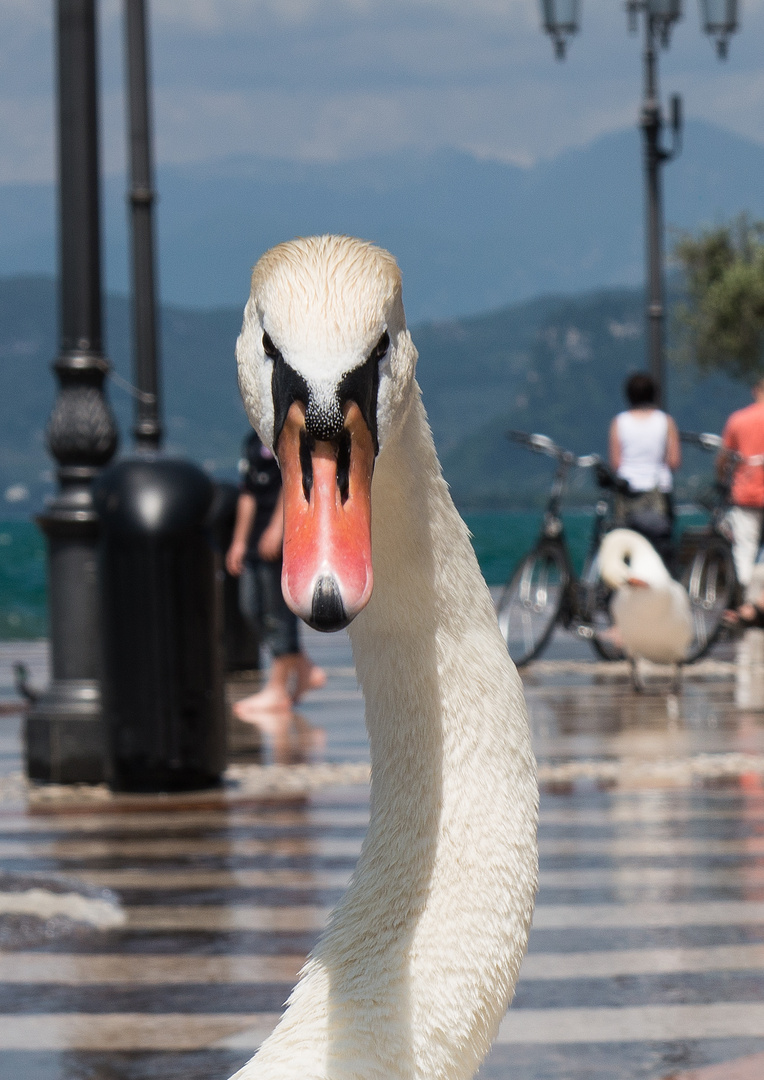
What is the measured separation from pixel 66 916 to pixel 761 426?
10493mm

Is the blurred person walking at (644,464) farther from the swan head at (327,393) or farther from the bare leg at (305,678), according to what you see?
the swan head at (327,393)

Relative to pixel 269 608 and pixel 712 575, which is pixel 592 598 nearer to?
pixel 712 575

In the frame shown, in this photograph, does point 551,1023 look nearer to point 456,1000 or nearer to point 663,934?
point 663,934

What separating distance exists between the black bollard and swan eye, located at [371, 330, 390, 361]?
6.01 meters

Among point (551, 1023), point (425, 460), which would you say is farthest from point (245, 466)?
point (425, 460)

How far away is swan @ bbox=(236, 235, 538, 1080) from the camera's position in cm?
208

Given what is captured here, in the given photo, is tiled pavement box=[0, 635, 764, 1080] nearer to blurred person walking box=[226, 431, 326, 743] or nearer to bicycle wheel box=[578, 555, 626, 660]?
blurred person walking box=[226, 431, 326, 743]

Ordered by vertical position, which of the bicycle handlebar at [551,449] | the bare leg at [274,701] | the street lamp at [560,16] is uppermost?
the street lamp at [560,16]

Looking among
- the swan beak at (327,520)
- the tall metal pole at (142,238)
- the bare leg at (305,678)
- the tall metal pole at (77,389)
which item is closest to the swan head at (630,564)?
the bare leg at (305,678)

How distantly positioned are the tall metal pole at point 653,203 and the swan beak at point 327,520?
55.9 feet

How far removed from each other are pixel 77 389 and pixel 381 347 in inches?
282

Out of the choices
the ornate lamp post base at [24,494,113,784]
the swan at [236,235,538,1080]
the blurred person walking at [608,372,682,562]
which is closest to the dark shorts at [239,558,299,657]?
the ornate lamp post base at [24,494,113,784]

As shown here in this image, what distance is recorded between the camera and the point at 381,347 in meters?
1.86

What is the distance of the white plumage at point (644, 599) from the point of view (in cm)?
1148
